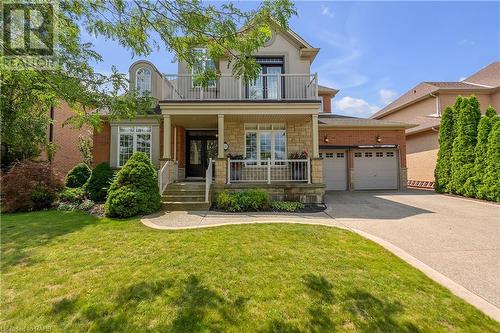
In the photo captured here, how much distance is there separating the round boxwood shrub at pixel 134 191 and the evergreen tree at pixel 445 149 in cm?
1458

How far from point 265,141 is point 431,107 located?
15.4 meters

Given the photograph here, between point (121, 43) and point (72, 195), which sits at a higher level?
point (121, 43)

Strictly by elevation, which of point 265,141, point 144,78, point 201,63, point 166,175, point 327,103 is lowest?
point 166,175

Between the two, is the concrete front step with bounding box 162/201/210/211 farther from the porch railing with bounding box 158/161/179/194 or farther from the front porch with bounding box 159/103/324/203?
the porch railing with bounding box 158/161/179/194

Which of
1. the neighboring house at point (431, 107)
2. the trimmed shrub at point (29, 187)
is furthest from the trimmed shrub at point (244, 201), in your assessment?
the neighboring house at point (431, 107)

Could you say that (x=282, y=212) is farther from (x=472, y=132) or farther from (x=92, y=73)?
(x=472, y=132)

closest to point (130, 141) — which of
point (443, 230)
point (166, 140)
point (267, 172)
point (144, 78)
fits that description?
point (166, 140)

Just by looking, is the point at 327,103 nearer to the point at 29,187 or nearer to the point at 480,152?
the point at 480,152

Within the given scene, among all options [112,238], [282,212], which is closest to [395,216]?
[282,212]

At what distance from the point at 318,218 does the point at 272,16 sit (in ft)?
20.3

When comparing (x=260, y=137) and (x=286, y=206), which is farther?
(x=260, y=137)

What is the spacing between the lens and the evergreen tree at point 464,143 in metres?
12.3

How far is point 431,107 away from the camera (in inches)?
789

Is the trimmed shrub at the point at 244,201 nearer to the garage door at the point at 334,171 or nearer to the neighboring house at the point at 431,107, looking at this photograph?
the garage door at the point at 334,171
